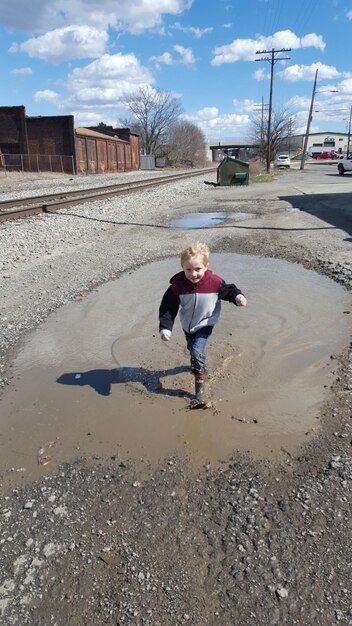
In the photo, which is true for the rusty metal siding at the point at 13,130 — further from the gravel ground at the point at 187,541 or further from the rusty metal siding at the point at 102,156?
the gravel ground at the point at 187,541

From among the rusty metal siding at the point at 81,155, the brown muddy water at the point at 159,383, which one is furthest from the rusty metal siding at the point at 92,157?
the brown muddy water at the point at 159,383

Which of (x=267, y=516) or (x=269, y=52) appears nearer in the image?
(x=267, y=516)

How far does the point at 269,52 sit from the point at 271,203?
1537 inches

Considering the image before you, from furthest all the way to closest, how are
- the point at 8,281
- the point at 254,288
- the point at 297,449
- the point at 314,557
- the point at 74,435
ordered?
the point at 8,281 < the point at 254,288 < the point at 74,435 < the point at 297,449 < the point at 314,557

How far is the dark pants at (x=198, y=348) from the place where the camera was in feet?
12.7

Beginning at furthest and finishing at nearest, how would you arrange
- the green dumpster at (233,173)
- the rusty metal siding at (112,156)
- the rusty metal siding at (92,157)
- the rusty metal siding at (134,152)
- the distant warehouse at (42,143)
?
the rusty metal siding at (134,152)
the rusty metal siding at (112,156)
the rusty metal siding at (92,157)
the distant warehouse at (42,143)
the green dumpster at (233,173)

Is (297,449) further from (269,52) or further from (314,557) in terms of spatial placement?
(269,52)

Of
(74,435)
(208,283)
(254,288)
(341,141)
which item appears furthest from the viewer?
(341,141)

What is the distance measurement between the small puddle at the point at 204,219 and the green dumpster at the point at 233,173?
1526cm

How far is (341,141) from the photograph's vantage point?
158 metres

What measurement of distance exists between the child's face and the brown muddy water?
103cm

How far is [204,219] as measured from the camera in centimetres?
1484

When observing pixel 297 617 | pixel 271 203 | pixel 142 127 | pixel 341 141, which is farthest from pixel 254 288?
pixel 341 141

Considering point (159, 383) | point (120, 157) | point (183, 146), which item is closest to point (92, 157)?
point (120, 157)
